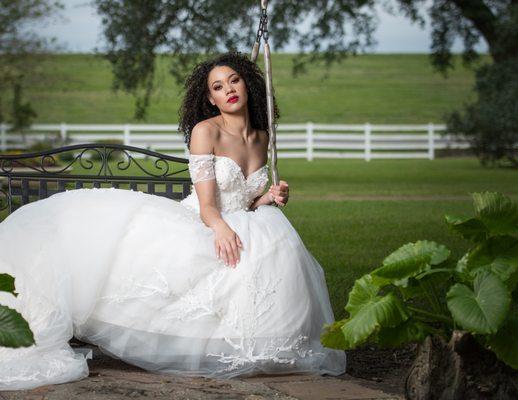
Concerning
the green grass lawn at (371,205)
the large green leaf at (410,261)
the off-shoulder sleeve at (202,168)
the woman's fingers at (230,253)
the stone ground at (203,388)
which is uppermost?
the off-shoulder sleeve at (202,168)

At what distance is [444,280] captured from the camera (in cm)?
397

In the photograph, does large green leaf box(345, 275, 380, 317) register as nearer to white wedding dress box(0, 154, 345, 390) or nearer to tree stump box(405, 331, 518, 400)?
tree stump box(405, 331, 518, 400)

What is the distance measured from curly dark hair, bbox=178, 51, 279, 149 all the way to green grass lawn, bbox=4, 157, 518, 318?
193 centimetres

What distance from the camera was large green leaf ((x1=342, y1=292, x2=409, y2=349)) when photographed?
373 cm

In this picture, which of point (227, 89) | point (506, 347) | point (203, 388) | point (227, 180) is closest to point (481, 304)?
point (506, 347)

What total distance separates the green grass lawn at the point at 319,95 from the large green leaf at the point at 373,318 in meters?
34.6

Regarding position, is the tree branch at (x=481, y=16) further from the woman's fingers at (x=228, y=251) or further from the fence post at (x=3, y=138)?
the woman's fingers at (x=228, y=251)

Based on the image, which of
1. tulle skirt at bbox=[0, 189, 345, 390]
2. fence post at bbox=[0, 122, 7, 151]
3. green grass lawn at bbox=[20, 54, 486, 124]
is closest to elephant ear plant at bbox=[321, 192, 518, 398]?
tulle skirt at bbox=[0, 189, 345, 390]

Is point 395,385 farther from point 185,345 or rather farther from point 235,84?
point 235,84

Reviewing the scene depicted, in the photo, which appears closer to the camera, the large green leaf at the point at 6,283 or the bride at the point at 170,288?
the large green leaf at the point at 6,283

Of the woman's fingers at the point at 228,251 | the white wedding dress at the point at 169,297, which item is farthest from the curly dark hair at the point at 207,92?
the woman's fingers at the point at 228,251

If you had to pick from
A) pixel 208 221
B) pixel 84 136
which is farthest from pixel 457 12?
pixel 208 221

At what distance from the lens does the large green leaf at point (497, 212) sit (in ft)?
12.8

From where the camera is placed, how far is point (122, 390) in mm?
4066
